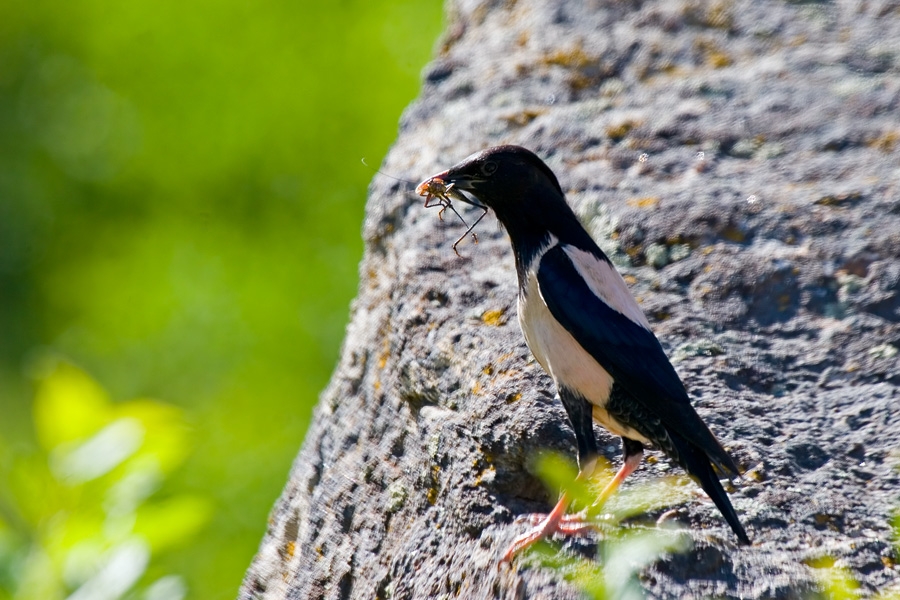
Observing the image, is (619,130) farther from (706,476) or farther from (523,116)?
(706,476)

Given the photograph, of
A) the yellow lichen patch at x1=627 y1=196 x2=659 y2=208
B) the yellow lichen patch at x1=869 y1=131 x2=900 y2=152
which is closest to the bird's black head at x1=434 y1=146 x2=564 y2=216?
the yellow lichen patch at x1=627 y1=196 x2=659 y2=208

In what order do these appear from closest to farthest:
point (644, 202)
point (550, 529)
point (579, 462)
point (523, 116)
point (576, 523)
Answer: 1. point (550, 529)
2. point (576, 523)
3. point (579, 462)
4. point (644, 202)
5. point (523, 116)

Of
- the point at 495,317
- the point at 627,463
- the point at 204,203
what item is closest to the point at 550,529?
the point at 627,463

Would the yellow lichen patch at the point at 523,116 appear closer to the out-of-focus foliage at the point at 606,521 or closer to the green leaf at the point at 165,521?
the out-of-focus foliage at the point at 606,521

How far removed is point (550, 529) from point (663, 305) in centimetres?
124

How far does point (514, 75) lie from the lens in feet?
16.6

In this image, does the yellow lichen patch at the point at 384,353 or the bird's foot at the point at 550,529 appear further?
the yellow lichen patch at the point at 384,353

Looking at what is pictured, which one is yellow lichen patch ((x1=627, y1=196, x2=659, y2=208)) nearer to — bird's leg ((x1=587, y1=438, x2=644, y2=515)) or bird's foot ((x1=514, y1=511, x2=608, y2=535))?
bird's leg ((x1=587, y1=438, x2=644, y2=515))

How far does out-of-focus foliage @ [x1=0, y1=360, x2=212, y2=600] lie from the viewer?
154cm

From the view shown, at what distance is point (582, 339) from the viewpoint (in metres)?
3.36

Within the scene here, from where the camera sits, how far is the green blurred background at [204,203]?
39.1ft

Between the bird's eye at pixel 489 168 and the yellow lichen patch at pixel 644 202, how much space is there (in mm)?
871

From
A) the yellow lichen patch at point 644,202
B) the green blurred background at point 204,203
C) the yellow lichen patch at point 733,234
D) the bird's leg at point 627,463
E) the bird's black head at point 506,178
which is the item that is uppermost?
the green blurred background at point 204,203

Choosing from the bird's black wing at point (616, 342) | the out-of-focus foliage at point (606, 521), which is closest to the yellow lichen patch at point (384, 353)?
the bird's black wing at point (616, 342)
